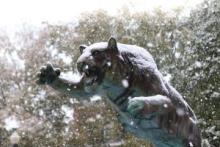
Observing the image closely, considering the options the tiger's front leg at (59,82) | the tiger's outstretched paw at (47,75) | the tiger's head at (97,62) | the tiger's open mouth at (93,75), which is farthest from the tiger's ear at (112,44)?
the tiger's outstretched paw at (47,75)

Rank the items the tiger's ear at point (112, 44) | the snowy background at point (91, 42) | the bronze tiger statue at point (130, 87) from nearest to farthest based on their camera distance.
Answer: the bronze tiger statue at point (130, 87)
the tiger's ear at point (112, 44)
the snowy background at point (91, 42)

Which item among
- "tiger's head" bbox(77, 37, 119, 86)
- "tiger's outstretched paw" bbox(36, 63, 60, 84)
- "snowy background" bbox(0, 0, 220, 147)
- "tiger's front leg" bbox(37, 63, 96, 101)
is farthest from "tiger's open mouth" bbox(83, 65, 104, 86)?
"snowy background" bbox(0, 0, 220, 147)

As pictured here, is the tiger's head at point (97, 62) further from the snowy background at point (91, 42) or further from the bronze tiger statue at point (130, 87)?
the snowy background at point (91, 42)

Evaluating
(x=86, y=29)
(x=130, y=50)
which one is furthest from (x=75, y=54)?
(x=130, y=50)

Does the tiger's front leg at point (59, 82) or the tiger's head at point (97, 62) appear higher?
the tiger's head at point (97, 62)

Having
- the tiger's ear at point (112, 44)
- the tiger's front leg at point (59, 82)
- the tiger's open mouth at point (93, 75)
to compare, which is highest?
the tiger's ear at point (112, 44)

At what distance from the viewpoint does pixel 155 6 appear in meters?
24.3

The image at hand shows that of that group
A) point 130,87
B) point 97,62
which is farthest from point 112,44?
point 130,87

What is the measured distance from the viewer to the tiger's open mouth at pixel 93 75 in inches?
149

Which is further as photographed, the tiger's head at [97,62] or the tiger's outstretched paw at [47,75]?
the tiger's outstretched paw at [47,75]

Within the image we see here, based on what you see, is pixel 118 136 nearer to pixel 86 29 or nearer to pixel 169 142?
pixel 86 29

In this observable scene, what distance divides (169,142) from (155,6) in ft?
68.5

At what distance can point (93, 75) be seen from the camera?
12.5 ft

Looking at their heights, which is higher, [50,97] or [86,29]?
[86,29]
